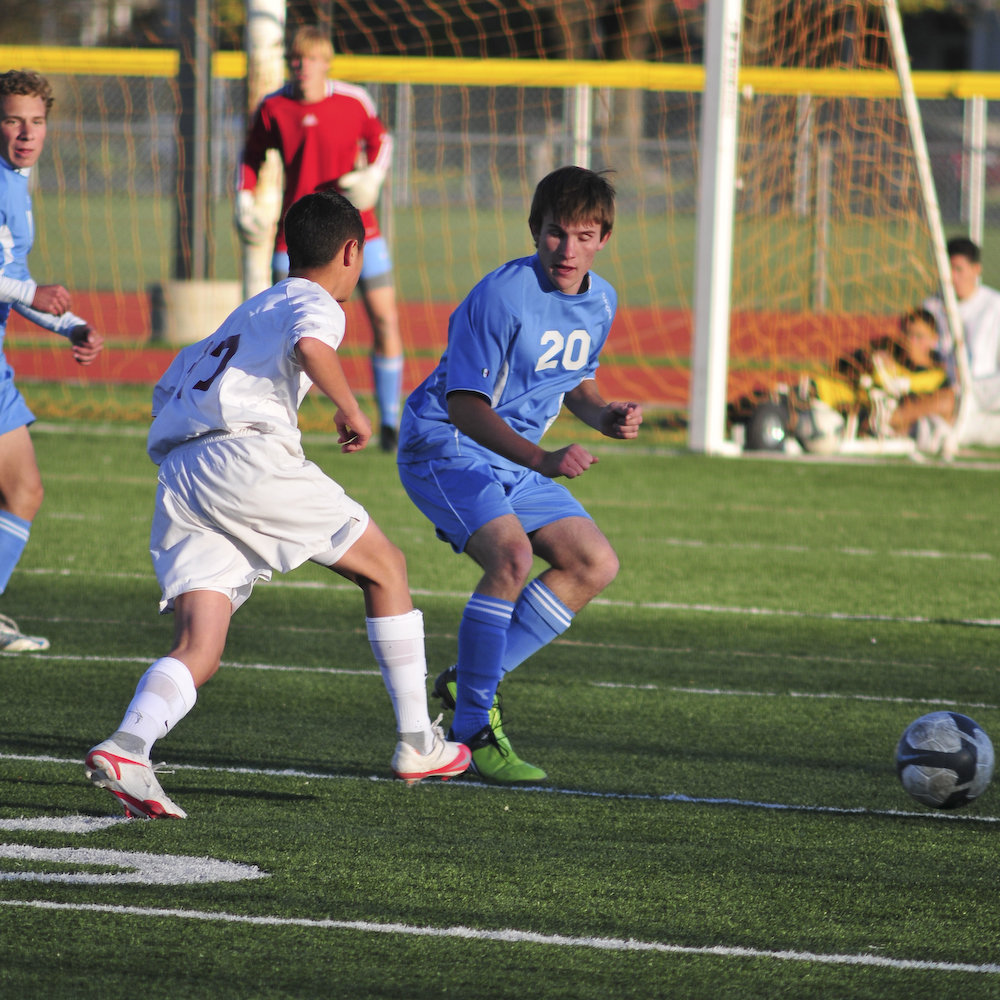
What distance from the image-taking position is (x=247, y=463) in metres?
4.05

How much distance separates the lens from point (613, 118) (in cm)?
2470

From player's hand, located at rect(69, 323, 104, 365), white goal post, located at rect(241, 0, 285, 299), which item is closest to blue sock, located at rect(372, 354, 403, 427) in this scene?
white goal post, located at rect(241, 0, 285, 299)

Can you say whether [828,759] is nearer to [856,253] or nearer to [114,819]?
[114,819]

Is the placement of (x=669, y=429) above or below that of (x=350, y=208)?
below

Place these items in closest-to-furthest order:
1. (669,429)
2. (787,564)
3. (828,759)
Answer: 1. (828,759)
2. (787,564)
3. (669,429)

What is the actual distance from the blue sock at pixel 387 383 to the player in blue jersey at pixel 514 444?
5.79 meters

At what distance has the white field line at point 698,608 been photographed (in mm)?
6965

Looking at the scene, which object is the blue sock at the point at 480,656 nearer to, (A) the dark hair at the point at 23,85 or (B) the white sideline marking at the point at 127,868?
(B) the white sideline marking at the point at 127,868

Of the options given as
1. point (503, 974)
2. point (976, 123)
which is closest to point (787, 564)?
point (503, 974)

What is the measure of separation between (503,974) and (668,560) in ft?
17.2

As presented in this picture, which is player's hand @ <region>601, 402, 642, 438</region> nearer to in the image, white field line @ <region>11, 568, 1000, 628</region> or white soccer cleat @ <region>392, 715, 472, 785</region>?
white soccer cleat @ <region>392, 715, 472, 785</region>

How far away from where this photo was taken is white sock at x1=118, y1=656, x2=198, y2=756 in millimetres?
3857

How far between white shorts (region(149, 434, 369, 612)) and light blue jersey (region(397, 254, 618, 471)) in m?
0.73

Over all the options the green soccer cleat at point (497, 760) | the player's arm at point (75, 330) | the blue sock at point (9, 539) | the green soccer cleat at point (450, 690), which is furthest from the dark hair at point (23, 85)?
the green soccer cleat at point (497, 760)
